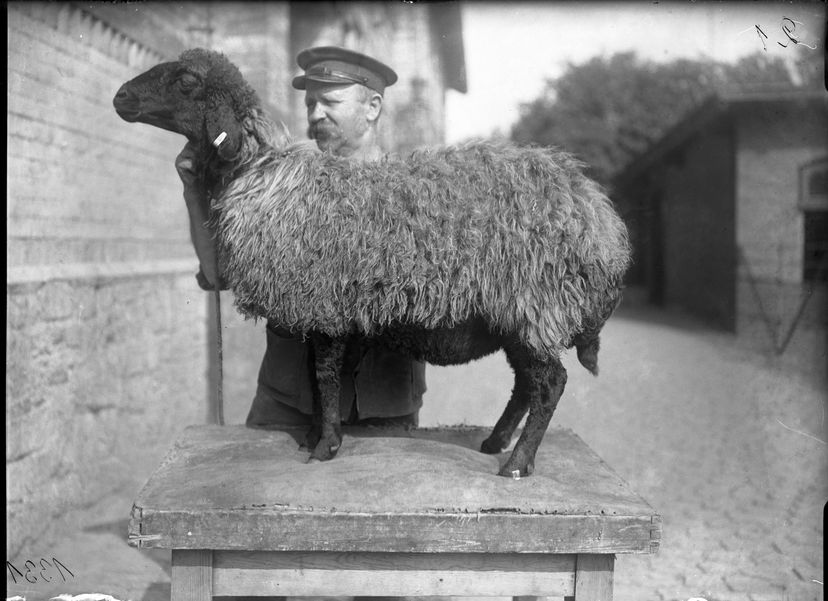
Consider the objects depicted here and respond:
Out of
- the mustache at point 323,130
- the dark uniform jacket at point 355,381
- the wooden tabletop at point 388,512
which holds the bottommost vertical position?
the wooden tabletop at point 388,512

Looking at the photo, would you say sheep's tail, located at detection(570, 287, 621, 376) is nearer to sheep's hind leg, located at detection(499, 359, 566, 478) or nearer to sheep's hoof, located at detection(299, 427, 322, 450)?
sheep's hind leg, located at detection(499, 359, 566, 478)

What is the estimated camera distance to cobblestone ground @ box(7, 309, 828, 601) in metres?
3.96

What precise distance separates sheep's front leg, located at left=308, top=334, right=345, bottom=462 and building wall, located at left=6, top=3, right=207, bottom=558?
6.68 feet

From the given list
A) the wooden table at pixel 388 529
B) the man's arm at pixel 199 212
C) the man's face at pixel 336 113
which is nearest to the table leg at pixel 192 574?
the wooden table at pixel 388 529

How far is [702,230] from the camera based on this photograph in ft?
24.4

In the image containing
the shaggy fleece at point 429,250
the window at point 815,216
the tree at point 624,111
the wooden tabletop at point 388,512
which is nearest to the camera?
the wooden tabletop at point 388,512

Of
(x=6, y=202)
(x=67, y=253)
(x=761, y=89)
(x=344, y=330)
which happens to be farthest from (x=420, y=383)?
(x=761, y=89)

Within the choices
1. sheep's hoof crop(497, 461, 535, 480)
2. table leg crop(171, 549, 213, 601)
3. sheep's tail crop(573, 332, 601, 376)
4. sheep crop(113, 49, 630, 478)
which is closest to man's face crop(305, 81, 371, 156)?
sheep crop(113, 49, 630, 478)

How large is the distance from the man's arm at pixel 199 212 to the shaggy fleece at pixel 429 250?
23 cm

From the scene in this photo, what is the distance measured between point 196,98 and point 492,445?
1468 millimetres

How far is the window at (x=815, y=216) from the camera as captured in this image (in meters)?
5.64

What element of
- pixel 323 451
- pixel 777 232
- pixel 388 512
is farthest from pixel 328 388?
pixel 777 232

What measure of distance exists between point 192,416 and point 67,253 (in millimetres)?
1892

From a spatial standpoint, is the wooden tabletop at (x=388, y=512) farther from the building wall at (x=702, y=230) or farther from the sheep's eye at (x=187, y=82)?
the building wall at (x=702, y=230)
